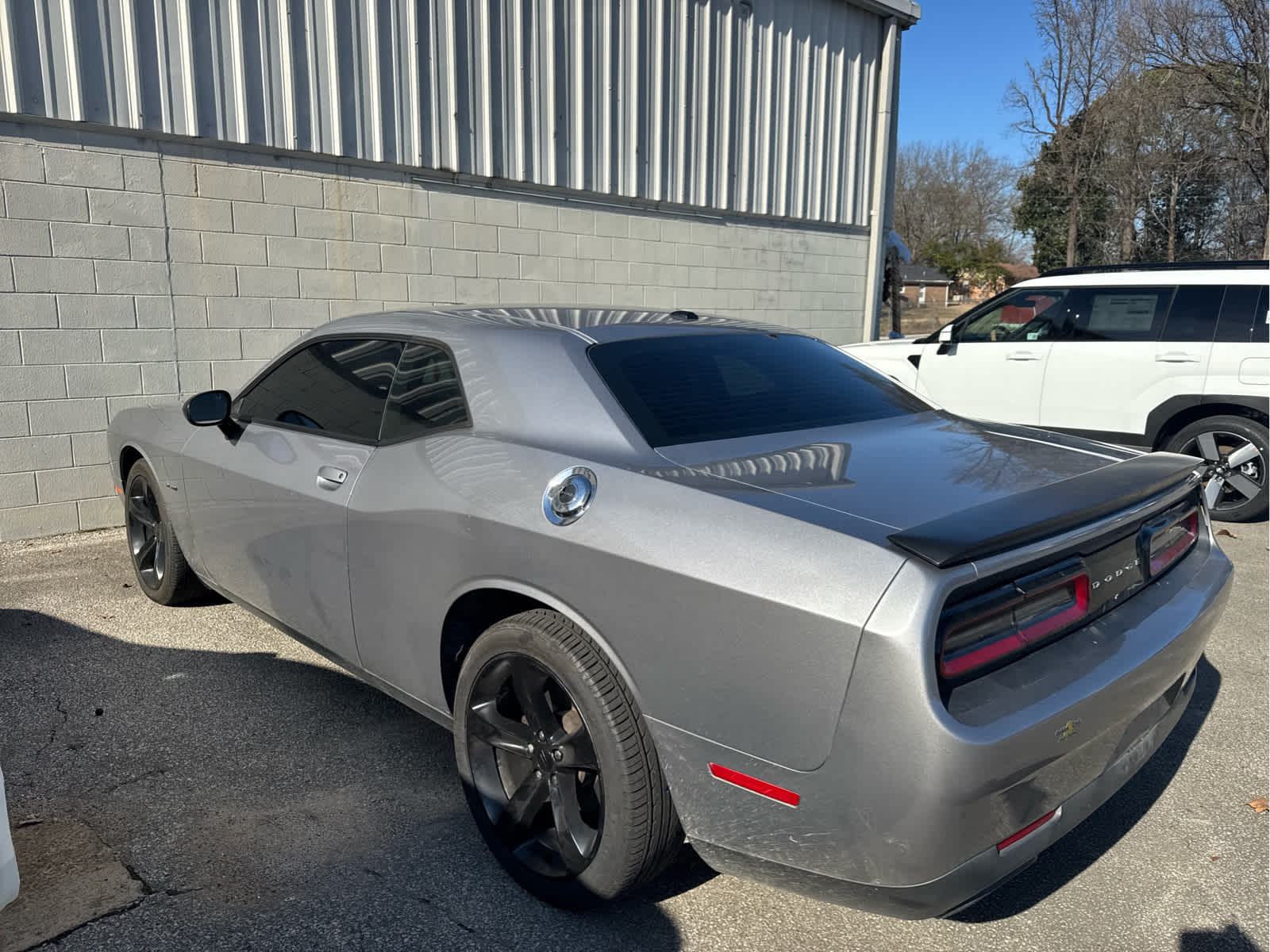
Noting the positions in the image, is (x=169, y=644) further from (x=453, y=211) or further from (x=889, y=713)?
(x=453, y=211)

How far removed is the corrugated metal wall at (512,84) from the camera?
230 inches

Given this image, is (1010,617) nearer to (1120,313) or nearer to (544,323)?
(544,323)

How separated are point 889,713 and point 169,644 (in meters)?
3.60

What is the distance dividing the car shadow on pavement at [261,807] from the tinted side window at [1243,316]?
597 cm

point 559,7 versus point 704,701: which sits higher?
point 559,7

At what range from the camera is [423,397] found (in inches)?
120

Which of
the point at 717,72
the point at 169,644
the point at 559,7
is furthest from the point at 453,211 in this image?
the point at 169,644

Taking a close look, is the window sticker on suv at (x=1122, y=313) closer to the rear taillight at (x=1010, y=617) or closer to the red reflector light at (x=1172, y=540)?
the red reflector light at (x=1172, y=540)

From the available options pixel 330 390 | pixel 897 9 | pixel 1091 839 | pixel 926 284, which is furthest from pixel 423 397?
pixel 926 284

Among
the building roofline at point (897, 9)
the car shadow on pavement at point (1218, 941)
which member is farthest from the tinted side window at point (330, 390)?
the building roofline at point (897, 9)

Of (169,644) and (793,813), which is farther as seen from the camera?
(169,644)

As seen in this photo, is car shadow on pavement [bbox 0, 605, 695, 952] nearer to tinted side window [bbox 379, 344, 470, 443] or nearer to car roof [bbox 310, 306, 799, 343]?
tinted side window [bbox 379, 344, 470, 443]

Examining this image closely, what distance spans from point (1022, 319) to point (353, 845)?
21.6 ft

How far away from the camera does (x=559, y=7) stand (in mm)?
8070
